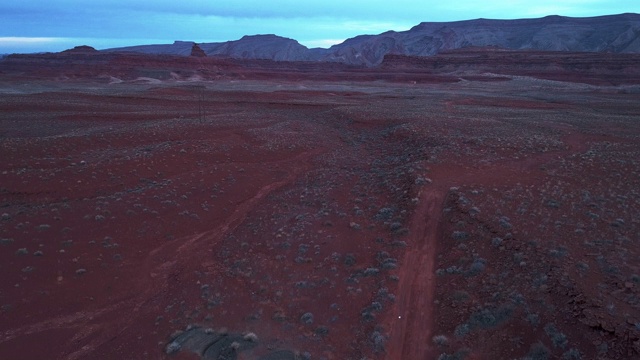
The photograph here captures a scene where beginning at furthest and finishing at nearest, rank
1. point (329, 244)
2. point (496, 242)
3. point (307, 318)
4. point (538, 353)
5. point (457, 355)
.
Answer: point (329, 244)
point (496, 242)
point (307, 318)
point (457, 355)
point (538, 353)

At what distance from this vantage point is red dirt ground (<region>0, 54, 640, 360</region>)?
7.88 metres

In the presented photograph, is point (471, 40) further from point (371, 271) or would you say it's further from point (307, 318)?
point (307, 318)

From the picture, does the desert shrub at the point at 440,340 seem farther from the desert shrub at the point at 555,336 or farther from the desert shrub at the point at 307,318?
the desert shrub at the point at 307,318

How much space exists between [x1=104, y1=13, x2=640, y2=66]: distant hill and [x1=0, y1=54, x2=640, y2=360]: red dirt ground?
10863 cm

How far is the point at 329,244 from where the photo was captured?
37.3ft

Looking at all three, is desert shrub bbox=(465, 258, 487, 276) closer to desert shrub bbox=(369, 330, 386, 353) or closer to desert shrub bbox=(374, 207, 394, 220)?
desert shrub bbox=(369, 330, 386, 353)

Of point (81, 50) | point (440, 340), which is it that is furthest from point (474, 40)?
point (440, 340)

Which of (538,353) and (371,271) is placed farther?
(371,271)

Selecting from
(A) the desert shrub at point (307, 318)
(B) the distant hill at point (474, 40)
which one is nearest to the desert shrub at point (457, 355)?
(A) the desert shrub at point (307, 318)

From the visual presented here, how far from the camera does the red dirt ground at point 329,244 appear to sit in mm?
7875

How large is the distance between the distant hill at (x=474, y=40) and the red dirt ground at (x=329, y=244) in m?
109

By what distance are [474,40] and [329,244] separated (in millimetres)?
150304

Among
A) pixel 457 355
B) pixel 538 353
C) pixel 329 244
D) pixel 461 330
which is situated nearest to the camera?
pixel 538 353

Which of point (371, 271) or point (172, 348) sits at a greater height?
point (371, 271)
